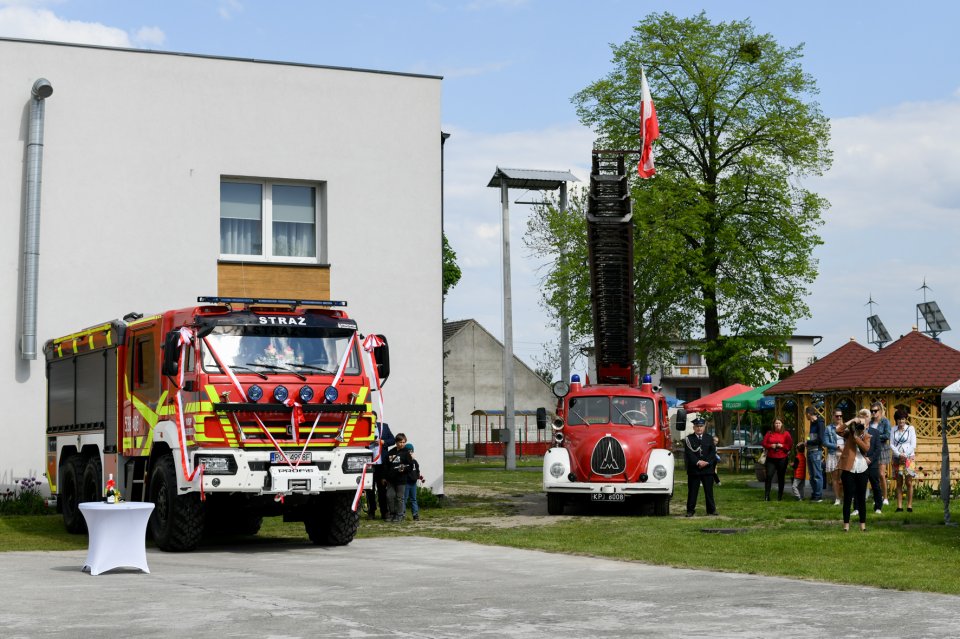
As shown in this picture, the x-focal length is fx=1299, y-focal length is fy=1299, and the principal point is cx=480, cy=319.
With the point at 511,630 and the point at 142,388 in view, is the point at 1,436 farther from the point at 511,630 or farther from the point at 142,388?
the point at 511,630

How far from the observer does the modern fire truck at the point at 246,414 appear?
15.7m

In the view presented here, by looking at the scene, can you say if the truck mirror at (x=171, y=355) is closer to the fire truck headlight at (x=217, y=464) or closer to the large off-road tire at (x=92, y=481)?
the fire truck headlight at (x=217, y=464)

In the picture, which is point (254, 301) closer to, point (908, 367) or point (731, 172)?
point (908, 367)

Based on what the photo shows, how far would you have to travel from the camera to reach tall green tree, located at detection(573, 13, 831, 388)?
139 feet

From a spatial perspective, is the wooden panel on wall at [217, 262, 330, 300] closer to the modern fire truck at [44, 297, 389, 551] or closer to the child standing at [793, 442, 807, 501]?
the modern fire truck at [44, 297, 389, 551]

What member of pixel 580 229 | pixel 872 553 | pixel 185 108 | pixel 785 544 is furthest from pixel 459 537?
pixel 580 229

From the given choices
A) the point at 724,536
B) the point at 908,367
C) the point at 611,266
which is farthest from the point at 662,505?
the point at 908,367

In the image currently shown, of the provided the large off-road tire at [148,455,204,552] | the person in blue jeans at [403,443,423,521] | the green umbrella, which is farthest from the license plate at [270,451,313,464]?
the green umbrella

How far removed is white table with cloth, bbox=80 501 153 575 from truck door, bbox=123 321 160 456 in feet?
9.58

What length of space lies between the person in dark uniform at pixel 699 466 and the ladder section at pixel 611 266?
2.52 metres

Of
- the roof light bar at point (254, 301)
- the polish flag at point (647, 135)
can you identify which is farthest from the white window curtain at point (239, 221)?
the polish flag at point (647, 135)

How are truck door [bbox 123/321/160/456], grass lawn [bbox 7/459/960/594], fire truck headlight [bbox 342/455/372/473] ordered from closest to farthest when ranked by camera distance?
grass lawn [bbox 7/459/960/594]
fire truck headlight [bbox 342/455/372/473]
truck door [bbox 123/321/160/456]

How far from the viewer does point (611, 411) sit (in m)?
23.6

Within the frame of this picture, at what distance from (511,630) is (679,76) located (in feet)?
119
